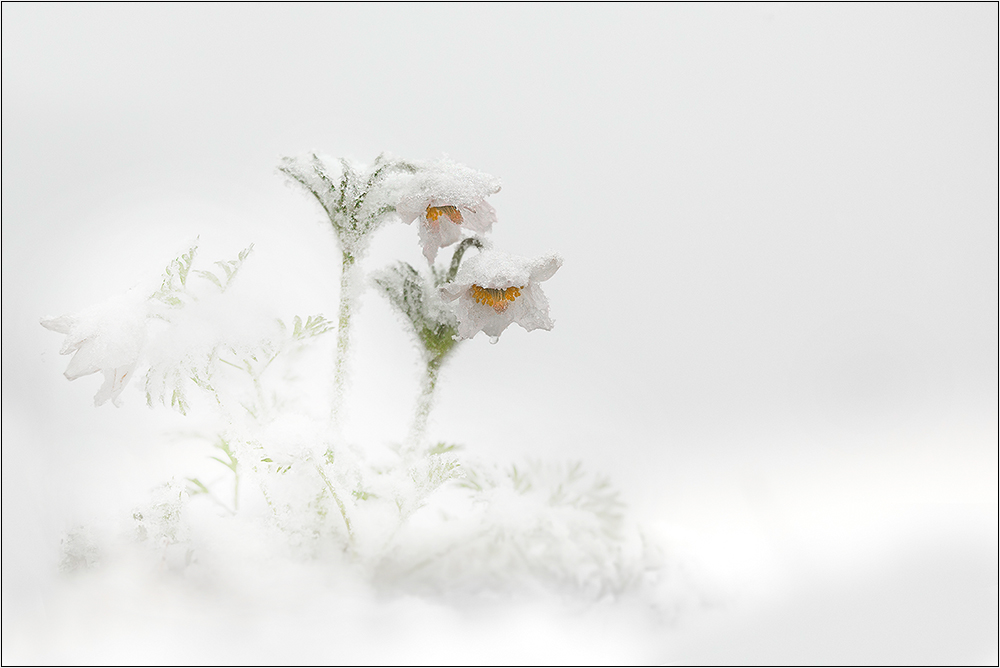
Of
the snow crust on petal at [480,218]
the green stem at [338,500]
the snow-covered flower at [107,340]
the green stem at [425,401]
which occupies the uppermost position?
the snow crust on petal at [480,218]

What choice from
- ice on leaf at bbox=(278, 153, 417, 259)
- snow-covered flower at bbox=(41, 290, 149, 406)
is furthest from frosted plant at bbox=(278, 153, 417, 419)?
snow-covered flower at bbox=(41, 290, 149, 406)

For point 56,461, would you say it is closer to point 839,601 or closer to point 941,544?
point 839,601

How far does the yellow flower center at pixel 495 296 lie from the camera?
46 cm

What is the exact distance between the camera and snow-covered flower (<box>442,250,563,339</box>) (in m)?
0.44

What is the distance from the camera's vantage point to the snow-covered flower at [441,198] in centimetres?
45

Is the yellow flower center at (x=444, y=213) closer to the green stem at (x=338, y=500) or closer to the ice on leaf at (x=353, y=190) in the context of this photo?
the ice on leaf at (x=353, y=190)

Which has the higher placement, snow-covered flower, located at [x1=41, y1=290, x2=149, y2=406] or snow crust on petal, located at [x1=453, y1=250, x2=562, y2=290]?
snow crust on petal, located at [x1=453, y1=250, x2=562, y2=290]

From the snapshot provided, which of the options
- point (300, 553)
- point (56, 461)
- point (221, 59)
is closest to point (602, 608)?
point (300, 553)

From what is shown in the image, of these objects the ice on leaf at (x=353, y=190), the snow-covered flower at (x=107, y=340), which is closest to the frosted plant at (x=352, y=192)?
the ice on leaf at (x=353, y=190)

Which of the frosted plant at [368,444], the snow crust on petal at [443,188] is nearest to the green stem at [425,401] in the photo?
the frosted plant at [368,444]

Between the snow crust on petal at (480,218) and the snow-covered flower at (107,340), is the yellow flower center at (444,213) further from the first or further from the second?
the snow-covered flower at (107,340)

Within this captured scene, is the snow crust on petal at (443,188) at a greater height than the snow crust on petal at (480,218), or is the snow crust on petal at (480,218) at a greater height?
the snow crust on petal at (480,218)

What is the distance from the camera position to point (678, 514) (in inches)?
27.7

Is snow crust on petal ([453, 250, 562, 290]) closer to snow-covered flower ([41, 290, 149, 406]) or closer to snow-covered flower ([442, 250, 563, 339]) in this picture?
snow-covered flower ([442, 250, 563, 339])
